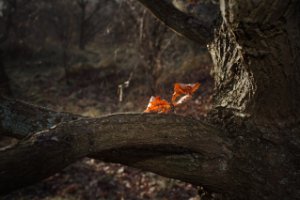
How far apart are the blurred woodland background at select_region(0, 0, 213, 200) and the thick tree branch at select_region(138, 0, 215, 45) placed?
1313 mm

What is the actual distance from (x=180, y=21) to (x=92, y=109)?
208 inches

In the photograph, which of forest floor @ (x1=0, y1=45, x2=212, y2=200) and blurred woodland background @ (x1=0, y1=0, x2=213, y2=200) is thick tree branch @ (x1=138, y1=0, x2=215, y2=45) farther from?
blurred woodland background @ (x1=0, y1=0, x2=213, y2=200)

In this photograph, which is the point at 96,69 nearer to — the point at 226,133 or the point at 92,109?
the point at 92,109

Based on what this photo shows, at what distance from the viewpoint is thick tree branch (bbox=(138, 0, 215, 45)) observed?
234 centimetres

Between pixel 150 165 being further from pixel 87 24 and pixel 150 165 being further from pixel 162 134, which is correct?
pixel 87 24

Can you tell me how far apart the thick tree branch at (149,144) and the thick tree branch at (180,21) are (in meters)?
0.67

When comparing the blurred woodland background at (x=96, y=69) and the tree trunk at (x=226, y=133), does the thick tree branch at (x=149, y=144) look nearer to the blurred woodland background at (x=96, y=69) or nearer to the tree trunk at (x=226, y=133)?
the tree trunk at (x=226, y=133)

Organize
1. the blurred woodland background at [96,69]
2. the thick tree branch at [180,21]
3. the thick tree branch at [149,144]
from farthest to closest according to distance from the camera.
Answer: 1. the blurred woodland background at [96,69]
2. the thick tree branch at [180,21]
3. the thick tree branch at [149,144]

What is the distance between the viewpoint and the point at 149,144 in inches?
75.4

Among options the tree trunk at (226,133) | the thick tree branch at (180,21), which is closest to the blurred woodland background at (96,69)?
the thick tree branch at (180,21)

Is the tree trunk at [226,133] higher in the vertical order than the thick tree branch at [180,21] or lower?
lower

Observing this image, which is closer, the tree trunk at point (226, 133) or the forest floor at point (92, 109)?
the tree trunk at point (226, 133)

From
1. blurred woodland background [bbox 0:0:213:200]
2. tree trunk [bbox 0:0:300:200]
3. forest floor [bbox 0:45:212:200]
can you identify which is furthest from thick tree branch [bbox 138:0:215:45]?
blurred woodland background [bbox 0:0:213:200]

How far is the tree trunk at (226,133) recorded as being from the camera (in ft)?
5.68
